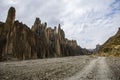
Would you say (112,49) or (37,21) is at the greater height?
(37,21)

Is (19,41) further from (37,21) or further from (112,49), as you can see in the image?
(112,49)

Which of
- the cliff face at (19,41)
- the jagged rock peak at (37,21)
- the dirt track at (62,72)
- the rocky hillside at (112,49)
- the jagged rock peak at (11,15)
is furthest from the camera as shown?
the jagged rock peak at (37,21)

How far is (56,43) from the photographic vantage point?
607 ft

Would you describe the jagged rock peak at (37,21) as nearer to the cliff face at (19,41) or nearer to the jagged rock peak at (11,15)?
the cliff face at (19,41)

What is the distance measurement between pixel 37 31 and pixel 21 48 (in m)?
49.1

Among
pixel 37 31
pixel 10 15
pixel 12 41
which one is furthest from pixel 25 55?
pixel 37 31

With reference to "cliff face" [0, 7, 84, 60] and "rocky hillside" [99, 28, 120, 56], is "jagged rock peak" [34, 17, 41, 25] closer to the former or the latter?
"cliff face" [0, 7, 84, 60]

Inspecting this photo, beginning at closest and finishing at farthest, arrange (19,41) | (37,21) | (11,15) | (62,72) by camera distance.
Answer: (62,72) → (11,15) → (19,41) → (37,21)

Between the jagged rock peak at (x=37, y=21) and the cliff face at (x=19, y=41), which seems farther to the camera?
the jagged rock peak at (x=37, y=21)

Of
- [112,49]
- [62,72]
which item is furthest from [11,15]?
[62,72]

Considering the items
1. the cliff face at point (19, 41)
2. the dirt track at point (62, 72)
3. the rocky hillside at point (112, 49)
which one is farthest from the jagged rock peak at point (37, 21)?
the dirt track at point (62, 72)

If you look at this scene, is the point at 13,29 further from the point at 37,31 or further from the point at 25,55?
the point at 37,31

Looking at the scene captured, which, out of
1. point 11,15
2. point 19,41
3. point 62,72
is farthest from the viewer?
point 19,41

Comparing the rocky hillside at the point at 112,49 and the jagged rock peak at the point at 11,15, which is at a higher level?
the jagged rock peak at the point at 11,15
